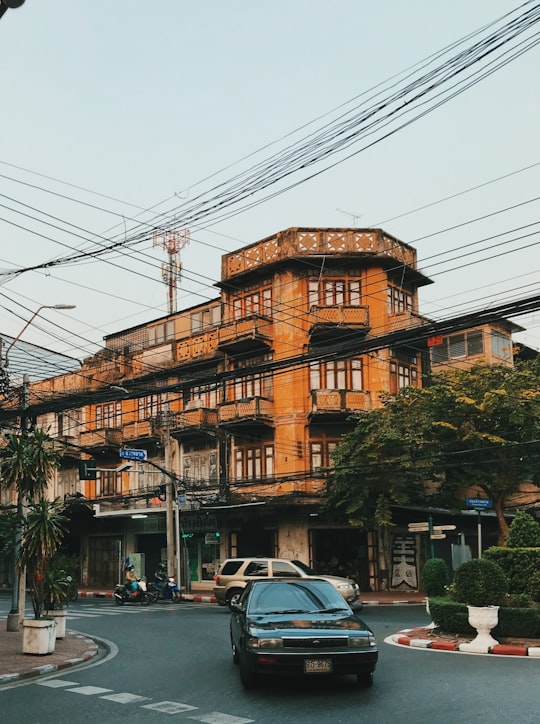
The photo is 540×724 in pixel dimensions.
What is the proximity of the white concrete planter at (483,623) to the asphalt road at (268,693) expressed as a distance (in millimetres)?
929

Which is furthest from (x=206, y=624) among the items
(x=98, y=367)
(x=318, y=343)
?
(x=98, y=367)

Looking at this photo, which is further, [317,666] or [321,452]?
[321,452]

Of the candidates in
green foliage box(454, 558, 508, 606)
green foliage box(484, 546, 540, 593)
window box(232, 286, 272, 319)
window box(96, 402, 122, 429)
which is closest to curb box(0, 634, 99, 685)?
green foliage box(454, 558, 508, 606)

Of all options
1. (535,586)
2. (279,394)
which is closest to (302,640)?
(535,586)

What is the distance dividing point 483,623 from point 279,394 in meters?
23.8

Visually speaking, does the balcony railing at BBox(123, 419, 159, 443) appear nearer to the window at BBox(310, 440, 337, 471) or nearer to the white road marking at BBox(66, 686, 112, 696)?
the window at BBox(310, 440, 337, 471)

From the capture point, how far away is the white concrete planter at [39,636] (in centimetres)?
1602

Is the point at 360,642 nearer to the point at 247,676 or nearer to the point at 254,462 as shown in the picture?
the point at 247,676

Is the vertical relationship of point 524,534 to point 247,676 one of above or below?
above

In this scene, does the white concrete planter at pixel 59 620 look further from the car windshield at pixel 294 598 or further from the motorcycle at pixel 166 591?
the motorcycle at pixel 166 591

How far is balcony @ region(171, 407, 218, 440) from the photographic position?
132 feet

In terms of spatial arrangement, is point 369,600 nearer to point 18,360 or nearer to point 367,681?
point 18,360

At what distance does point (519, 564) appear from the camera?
1775 centimetres

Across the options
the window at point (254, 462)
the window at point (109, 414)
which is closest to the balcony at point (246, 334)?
the window at point (254, 462)
